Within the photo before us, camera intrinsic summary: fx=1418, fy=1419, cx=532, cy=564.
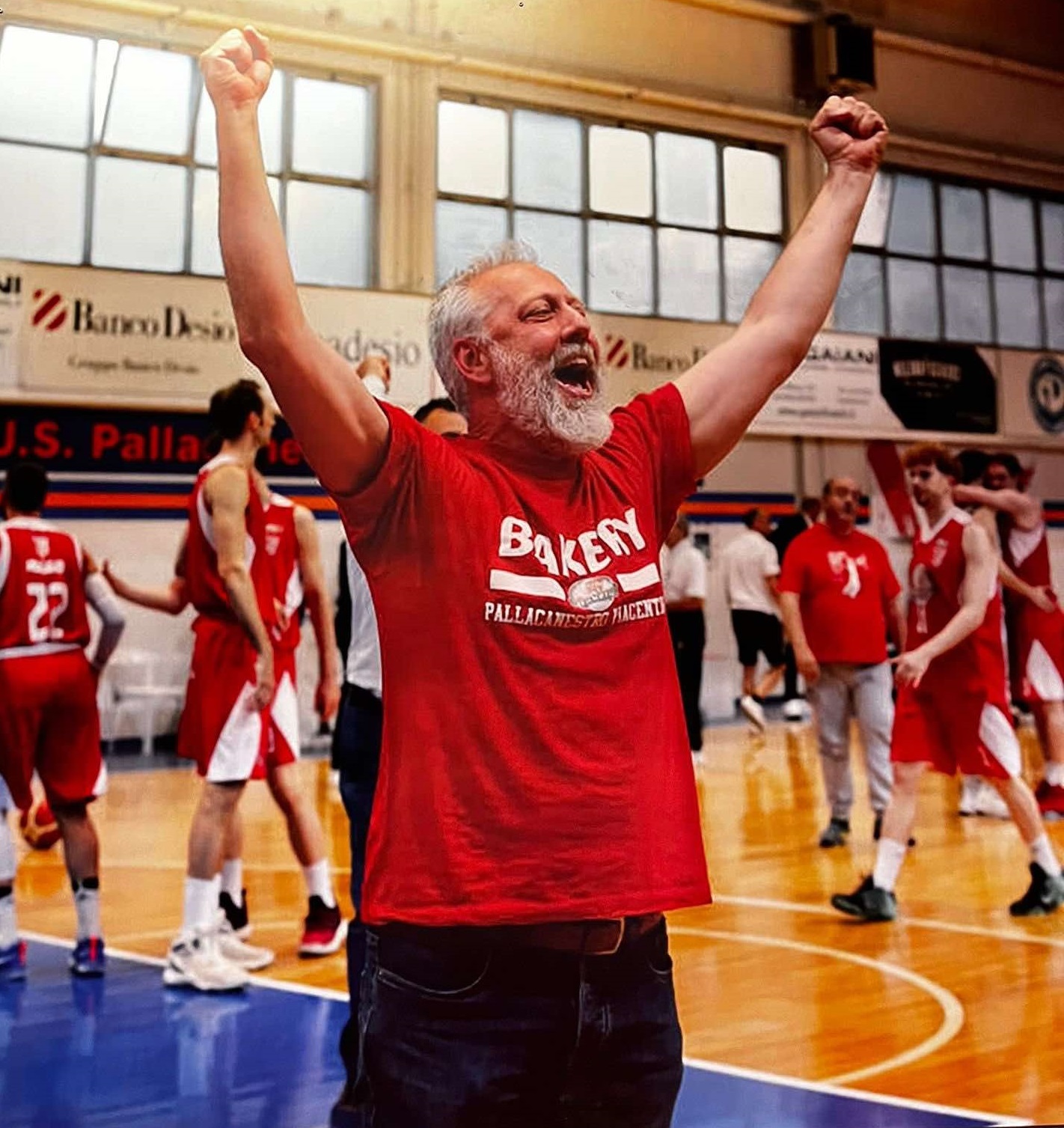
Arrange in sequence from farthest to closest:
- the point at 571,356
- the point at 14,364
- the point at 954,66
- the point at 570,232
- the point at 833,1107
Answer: the point at 14,364 → the point at 570,232 → the point at 954,66 → the point at 833,1107 → the point at 571,356

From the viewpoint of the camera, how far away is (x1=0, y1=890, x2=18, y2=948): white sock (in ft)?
14.8

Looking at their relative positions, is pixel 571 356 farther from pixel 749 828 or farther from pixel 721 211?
pixel 749 828

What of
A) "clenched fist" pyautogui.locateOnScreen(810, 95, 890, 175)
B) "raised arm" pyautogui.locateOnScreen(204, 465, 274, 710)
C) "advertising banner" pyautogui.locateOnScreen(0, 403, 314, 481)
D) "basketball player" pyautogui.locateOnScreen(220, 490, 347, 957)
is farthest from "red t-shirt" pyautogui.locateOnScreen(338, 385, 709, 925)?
"advertising banner" pyautogui.locateOnScreen(0, 403, 314, 481)

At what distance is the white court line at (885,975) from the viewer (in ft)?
11.4

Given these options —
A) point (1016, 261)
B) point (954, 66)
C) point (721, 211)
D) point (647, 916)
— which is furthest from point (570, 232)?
point (1016, 261)

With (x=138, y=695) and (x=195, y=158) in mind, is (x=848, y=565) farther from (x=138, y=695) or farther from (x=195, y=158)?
(x=195, y=158)

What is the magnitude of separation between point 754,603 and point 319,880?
7.83m

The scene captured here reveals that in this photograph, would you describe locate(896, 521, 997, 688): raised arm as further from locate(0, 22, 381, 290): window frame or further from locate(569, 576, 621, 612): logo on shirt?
locate(0, 22, 381, 290): window frame

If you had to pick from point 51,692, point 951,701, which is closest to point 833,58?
point 951,701

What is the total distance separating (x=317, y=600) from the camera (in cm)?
466

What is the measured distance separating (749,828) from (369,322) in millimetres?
5390

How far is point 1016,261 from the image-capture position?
35.0 feet

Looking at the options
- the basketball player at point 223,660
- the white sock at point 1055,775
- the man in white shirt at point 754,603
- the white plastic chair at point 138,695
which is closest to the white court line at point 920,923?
the basketball player at point 223,660

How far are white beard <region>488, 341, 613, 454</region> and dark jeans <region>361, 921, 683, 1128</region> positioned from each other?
58 centimetres
